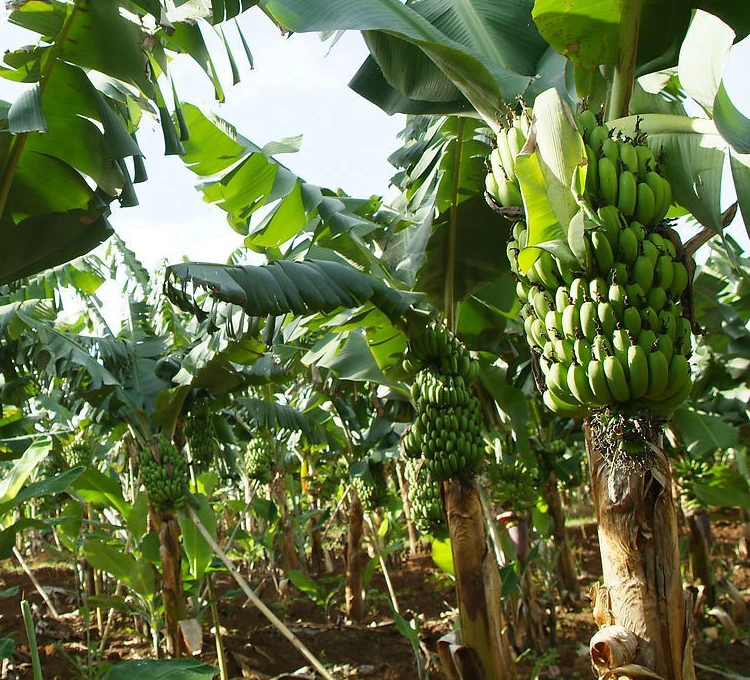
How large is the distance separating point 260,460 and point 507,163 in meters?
6.97

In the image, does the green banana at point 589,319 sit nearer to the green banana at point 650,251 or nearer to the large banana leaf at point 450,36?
the green banana at point 650,251

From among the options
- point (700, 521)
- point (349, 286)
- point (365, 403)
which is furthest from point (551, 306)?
point (700, 521)

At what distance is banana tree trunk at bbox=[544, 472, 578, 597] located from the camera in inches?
270

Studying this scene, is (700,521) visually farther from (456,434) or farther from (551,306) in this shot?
(551,306)

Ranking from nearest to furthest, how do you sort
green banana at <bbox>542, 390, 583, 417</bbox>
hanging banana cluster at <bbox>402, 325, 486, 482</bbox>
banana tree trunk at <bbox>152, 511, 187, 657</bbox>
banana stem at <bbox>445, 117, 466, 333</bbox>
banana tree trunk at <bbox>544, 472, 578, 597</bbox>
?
1. green banana at <bbox>542, 390, 583, 417</bbox>
2. banana stem at <bbox>445, 117, 466, 333</bbox>
3. hanging banana cluster at <bbox>402, 325, 486, 482</bbox>
4. banana tree trunk at <bbox>152, 511, 187, 657</bbox>
5. banana tree trunk at <bbox>544, 472, 578, 597</bbox>

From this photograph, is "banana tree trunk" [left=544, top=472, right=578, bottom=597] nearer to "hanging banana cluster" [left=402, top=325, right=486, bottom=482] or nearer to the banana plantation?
the banana plantation

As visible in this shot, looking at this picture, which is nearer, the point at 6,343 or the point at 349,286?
the point at 349,286

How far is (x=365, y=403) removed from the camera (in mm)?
6789

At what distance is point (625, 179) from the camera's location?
1.66 m

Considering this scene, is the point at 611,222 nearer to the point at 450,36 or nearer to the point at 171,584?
the point at 450,36

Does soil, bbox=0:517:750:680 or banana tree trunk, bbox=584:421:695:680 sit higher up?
banana tree trunk, bbox=584:421:695:680

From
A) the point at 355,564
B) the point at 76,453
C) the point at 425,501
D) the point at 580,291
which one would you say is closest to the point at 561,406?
the point at 580,291

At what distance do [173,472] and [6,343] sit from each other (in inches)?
63.8

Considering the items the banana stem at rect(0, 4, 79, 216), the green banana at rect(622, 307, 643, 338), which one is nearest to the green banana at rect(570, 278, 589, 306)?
the green banana at rect(622, 307, 643, 338)
